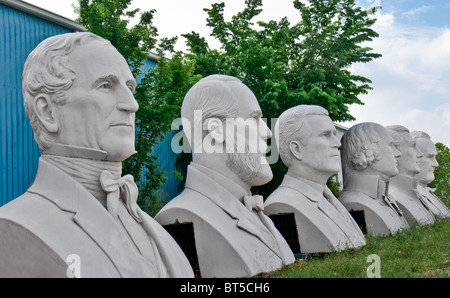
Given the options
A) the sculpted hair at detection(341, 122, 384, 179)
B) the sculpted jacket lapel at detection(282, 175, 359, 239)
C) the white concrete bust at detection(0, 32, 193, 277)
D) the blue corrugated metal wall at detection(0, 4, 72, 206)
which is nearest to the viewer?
the white concrete bust at detection(0, 32, 193, 277)

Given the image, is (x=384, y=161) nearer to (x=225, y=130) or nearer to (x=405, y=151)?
(x=405, y=151)

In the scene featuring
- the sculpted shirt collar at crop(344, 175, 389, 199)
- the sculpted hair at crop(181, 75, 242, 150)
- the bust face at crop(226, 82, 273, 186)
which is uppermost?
the sculpted hair at crop(181, 75, 242, 150)

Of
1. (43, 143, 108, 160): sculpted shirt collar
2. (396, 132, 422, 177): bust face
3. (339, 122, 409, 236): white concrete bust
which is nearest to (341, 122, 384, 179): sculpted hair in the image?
(339, 122, 409, 236): white concrete bust

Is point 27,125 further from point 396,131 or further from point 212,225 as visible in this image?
point 396,131

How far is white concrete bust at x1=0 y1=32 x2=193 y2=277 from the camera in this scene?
3.17 meters

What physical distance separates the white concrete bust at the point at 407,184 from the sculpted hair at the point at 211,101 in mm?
5837

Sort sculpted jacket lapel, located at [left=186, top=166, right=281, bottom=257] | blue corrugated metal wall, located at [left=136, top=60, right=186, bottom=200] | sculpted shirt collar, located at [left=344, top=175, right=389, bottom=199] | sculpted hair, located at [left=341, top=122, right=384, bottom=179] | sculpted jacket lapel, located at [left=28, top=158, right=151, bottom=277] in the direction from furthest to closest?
blue corrugated metal wall, located at [left=136, top=60, right=186, bottom=200] → sculpted hair, located at [left=341, top=122, right=384, bottom=179] → sculpted shirt collar, located at [left=344, top=175, right=389, bottom=199] → sculpted jacket lapel, located at [left=186, top=166, right=281, bottom=257] → sculpted jacket lapel, located at [left=28, top=158, right=151, bottom=277]

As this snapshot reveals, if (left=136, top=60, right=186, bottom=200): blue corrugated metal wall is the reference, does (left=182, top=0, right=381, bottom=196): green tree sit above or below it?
above

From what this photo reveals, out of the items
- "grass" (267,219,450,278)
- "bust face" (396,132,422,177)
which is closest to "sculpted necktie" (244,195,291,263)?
"grass" (267,219,450,278)

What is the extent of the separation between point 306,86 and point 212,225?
8853 mm

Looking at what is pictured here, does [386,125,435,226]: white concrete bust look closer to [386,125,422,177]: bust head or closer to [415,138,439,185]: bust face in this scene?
[386,125,422,177]: bust head

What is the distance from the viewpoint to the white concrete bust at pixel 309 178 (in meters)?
6.64

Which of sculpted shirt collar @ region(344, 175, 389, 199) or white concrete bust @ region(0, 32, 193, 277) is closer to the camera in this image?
white concrete bust @ region(0, 32, 193, 277)
